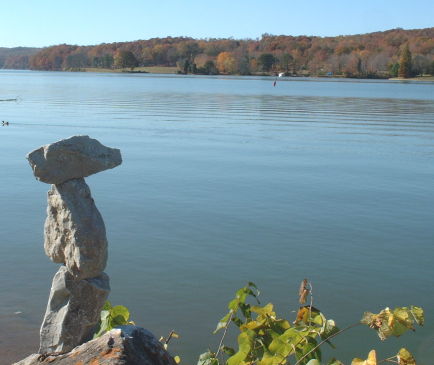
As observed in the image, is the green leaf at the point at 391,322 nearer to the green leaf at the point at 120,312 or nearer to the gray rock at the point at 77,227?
the green leaf at the point at 120,312

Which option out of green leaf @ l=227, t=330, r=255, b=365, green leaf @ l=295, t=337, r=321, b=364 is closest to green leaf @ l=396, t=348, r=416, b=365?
green leaf @ l=295, t=337, r=321, b=364

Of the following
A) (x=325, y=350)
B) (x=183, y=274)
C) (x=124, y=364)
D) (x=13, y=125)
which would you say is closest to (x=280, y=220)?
(x=183, y=274)

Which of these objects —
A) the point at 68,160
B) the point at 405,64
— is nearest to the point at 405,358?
the point at 68,160

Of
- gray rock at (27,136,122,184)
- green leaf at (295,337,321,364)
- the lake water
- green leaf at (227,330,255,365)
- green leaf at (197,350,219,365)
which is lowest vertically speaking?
the lake water

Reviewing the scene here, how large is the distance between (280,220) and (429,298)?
4.31 meters

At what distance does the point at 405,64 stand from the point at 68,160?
513 ft

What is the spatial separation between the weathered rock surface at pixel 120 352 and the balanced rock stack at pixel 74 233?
91.7 inches

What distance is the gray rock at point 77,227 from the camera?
5.40 m

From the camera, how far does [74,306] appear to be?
18.7 feet

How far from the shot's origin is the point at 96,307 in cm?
573

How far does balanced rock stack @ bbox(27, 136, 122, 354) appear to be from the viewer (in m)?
5.36

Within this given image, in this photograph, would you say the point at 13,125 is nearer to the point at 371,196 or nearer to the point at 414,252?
the point at 371,196

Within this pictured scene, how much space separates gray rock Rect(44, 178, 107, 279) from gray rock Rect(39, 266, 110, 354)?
147mm

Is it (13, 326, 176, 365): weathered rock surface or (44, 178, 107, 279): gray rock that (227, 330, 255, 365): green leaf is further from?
(44, 178, 107, 279): gray rock
